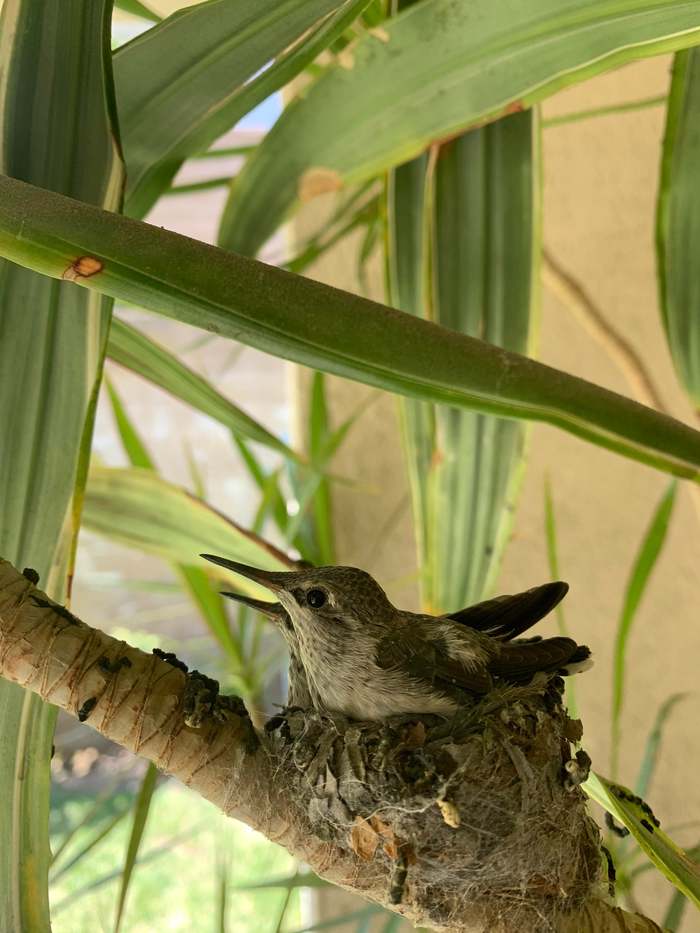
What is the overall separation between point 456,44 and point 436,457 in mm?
315

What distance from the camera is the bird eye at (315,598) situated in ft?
2.06

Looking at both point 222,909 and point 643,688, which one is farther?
point 643,688

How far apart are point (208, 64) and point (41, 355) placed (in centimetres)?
20

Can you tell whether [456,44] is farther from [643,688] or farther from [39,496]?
[643,688]

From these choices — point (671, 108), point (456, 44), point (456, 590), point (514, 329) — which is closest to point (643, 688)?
point (456, 590)

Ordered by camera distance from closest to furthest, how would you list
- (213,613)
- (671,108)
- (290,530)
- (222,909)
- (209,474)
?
1. (671,108)
2. (222,909)
3. (290,530)
4. (213,613)
5. (209,474)

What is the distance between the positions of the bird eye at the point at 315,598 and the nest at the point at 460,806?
0.09 m

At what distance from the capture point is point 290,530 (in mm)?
1228

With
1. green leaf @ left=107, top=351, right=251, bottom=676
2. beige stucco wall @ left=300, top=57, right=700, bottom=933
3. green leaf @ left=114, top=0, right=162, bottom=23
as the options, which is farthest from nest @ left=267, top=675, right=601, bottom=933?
beige stucco wall @ left=300, top=57, right=700, bottom=933

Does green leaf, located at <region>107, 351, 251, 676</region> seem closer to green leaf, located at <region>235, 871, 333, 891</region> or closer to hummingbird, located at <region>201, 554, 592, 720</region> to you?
green leaf, located at <region>235, 871, 333, 891</region>

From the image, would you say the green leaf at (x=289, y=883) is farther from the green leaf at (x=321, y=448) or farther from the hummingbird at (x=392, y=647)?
the green leaf at (x=321, y=448)

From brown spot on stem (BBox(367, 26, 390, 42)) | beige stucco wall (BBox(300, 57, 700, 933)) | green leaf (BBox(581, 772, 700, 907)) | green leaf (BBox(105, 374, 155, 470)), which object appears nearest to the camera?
green leaf (BBox(581, 772, 700, 907))

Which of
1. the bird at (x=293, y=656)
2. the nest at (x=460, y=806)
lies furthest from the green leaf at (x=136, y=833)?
the nest at (x=460, y=806)

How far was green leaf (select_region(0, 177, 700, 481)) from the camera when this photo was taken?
0.33 metres
